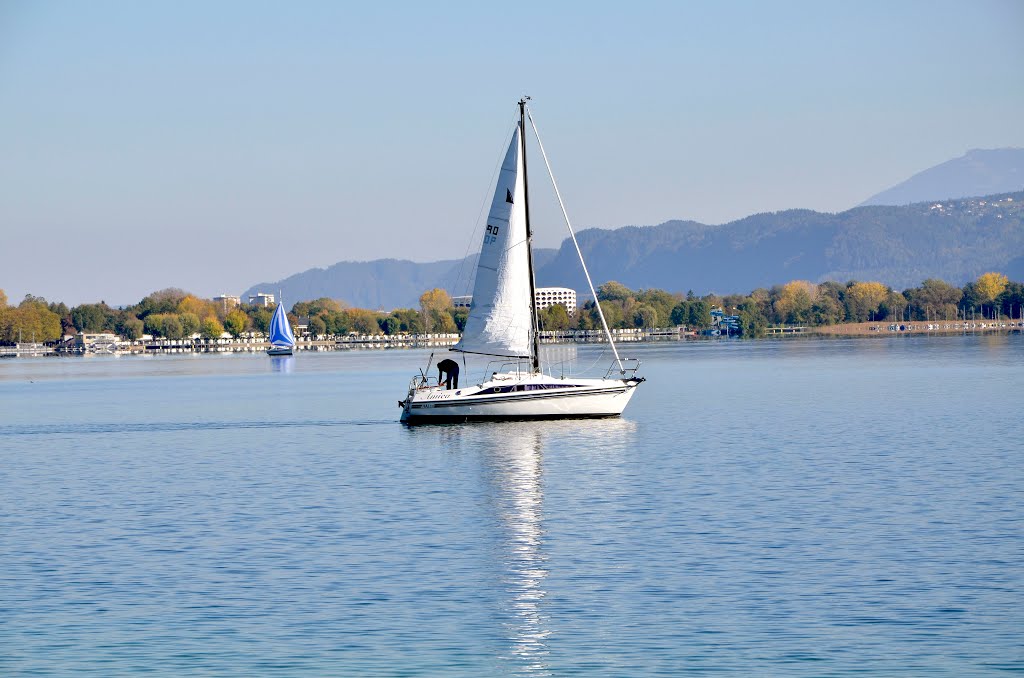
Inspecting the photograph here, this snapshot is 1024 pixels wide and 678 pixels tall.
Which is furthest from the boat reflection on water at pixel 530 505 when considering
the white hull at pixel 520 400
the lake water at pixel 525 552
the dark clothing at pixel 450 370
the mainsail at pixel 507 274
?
the mainsail at pixel 507 274

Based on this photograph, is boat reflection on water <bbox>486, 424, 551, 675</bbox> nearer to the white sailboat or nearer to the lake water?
the lake water

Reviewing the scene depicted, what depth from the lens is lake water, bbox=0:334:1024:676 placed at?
68.3 ft

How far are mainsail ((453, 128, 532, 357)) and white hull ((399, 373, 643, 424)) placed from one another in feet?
5.55

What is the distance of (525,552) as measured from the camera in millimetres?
28828

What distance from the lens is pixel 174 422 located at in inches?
2886

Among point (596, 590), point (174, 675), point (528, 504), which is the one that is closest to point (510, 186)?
point (528, 504)

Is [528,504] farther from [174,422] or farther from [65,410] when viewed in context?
[65,410]

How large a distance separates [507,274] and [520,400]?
5.98m

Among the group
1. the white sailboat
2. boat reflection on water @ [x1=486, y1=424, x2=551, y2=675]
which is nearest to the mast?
the white sailboat

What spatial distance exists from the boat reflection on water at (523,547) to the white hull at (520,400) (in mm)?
7602

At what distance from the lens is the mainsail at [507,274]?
6197cm

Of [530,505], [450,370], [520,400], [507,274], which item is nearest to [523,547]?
[530,505]

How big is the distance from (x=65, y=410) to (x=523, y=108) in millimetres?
41153

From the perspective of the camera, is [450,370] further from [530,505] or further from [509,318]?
[530,505]
